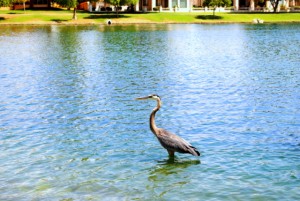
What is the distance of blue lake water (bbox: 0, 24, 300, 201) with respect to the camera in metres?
15.6

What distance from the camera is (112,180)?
16016 millimetres

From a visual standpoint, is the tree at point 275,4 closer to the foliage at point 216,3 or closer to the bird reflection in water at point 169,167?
the foliage at point 216,3

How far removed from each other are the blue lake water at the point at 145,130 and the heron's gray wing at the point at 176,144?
70 centimetres

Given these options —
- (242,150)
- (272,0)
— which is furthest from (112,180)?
(272,0)

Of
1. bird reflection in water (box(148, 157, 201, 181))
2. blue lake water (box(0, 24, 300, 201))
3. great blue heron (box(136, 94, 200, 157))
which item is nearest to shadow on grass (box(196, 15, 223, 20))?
blue lake water (box(0, 24, 300, 201))

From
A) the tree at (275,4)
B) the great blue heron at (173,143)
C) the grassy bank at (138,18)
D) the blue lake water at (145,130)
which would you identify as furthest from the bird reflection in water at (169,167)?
the tree at (275,4)

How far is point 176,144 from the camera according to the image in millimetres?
16688

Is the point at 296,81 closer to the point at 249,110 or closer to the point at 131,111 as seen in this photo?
the point at 249,110

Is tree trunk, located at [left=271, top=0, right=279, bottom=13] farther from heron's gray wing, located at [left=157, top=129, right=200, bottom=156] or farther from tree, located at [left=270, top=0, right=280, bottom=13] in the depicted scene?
heron's gray wing, located at [left=157, top=129, right=200, bottom=156]

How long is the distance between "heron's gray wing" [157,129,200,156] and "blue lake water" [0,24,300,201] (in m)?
0.70

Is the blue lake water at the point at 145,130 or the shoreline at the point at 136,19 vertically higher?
the shoreline at the point at 136,19

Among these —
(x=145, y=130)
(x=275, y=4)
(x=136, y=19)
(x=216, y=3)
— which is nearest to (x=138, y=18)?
(x=136, y=19)

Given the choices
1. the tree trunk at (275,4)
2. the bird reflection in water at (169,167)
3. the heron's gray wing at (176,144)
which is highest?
the tree trunk at (275,4)

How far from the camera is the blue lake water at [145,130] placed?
15.6 m
